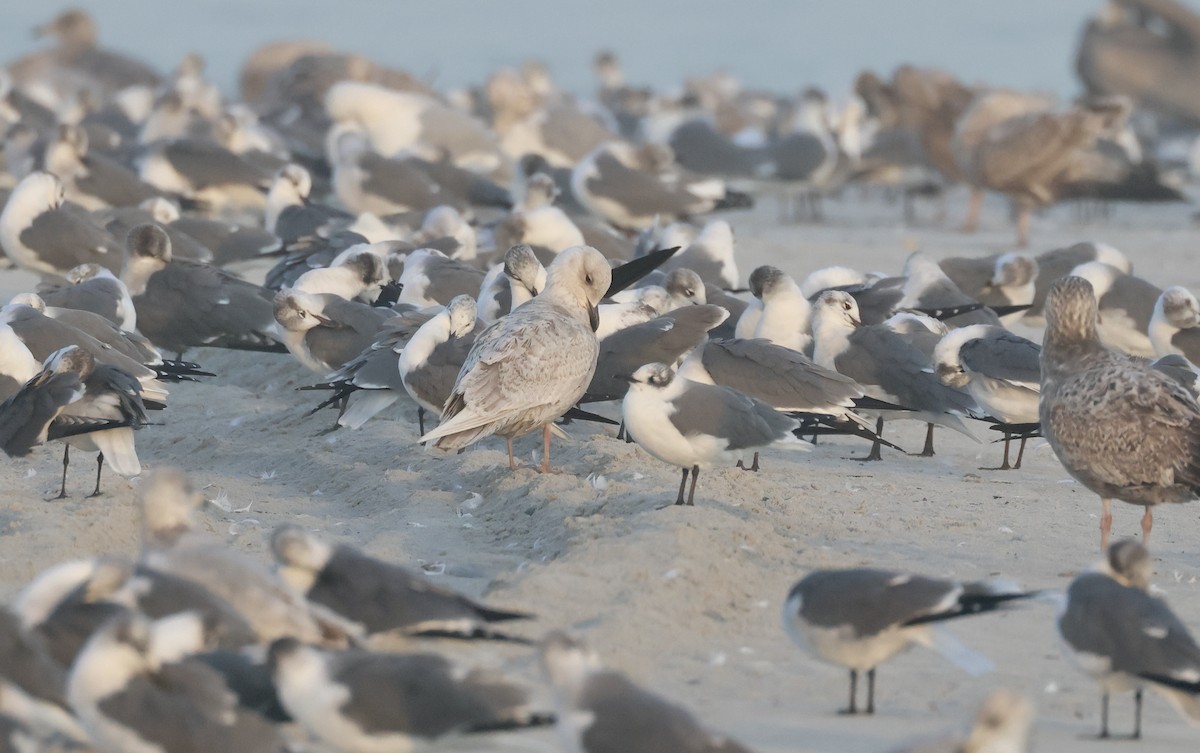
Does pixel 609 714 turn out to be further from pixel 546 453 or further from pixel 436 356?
pixel 436 356

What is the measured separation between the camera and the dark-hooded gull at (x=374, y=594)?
16.4 ft

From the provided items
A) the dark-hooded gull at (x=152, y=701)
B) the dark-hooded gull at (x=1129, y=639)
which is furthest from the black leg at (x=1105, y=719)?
the dark-hooded gull at (x=152, y=701)

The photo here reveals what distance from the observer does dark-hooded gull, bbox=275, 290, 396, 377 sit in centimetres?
943

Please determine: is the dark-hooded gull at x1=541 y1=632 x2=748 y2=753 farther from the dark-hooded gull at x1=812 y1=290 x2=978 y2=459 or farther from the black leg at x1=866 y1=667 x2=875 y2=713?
the dark-hooded gull at x1=812 y1=290 x2=978 y2=459

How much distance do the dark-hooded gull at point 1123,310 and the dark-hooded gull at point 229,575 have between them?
7028mm

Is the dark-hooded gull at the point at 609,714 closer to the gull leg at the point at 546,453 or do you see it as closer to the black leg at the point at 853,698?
the black leg at the point at 853,698

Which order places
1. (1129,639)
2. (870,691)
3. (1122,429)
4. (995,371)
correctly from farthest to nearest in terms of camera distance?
(995,371) < (1122,429) < (870,691) < (1129,639)

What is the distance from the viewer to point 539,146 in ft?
71.1

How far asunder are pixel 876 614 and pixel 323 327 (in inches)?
203

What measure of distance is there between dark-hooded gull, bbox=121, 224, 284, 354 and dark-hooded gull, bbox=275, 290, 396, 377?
0.68m

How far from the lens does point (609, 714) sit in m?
4.19

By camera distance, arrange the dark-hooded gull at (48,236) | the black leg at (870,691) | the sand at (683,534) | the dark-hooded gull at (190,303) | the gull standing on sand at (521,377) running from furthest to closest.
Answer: the dark-hooded gull at (48,236) → the dark-hooded gull at (190,303) → the gull standing on sand at (521,377) → the sand at (683,534) → the black leg at (870,691)

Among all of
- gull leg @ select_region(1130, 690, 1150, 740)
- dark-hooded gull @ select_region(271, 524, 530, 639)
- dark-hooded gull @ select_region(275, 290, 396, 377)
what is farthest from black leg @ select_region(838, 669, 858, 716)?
dark-hooded gull @ select_region(275, 290, 396, 377)

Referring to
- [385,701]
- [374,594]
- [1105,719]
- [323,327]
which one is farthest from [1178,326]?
[385,701]
